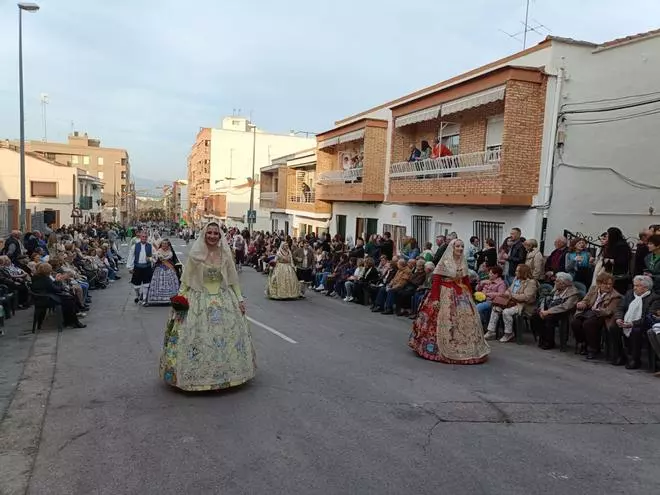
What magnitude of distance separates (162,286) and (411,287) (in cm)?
605

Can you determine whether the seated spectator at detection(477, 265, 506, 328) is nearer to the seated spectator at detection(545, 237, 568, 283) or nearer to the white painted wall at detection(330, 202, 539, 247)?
the seated spectator at detection(545, 237, 568, 283)

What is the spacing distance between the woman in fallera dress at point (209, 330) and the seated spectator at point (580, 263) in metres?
7.10

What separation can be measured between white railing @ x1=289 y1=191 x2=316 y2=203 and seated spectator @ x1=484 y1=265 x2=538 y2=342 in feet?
69.4

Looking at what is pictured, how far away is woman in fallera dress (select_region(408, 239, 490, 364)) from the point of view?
25.2 feet

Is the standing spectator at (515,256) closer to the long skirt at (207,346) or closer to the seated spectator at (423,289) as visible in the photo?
the seated spectator at (423,289)

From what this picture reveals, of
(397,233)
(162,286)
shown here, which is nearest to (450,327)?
(162,286)

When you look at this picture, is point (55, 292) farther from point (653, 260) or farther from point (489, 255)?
point (653, 260)

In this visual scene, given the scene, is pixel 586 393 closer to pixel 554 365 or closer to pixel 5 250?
pixel 554 365

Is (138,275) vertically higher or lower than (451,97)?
lower

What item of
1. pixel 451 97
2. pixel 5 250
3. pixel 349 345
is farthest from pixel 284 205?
pixel 349 345

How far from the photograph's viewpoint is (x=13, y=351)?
26.8 feet

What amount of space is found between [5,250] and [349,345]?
9.90 m

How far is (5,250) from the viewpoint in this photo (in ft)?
44.4

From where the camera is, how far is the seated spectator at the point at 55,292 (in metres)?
9.66
